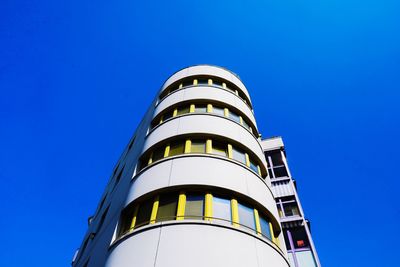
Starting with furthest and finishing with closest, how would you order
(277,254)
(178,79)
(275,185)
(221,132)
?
(275,185) < (178,79) < (221,132) < (277,254)

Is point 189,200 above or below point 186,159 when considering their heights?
below

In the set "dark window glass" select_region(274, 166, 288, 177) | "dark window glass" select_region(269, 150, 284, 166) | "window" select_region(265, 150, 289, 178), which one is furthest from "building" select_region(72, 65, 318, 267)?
"dark window glass" select_region(269, 150, 284, 166)

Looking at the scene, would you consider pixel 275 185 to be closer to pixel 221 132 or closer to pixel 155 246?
pixel 221 132

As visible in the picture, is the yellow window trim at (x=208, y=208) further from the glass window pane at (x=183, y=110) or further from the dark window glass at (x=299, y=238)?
the dark window glass at (x=299, y=238)

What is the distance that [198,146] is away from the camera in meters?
13.0

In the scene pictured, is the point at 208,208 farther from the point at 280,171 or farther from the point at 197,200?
the point at 280,171

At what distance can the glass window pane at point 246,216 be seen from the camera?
32.2ft

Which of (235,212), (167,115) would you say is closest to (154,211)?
(235,212)

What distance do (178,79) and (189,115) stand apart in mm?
5821

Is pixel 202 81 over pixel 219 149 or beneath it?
over

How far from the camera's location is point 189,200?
10078 millimetres

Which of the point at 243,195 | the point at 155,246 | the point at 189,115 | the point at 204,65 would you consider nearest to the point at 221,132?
the point at 189,115

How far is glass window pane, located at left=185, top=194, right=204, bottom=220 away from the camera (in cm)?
936

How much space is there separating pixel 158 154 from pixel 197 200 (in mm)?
4229
